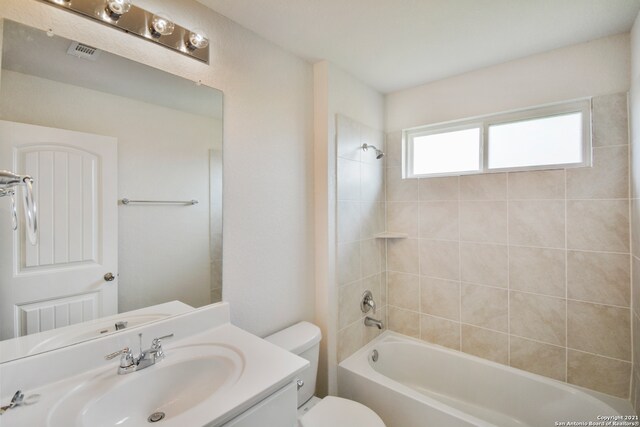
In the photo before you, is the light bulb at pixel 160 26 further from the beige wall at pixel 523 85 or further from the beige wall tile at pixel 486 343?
the beige wall tile at pixel 486 343

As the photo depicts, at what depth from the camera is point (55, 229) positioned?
1.03 m

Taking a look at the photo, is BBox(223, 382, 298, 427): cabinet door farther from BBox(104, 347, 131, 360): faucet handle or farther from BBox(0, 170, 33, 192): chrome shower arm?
BBox(0, 170, 33, 192): chrome shower arm

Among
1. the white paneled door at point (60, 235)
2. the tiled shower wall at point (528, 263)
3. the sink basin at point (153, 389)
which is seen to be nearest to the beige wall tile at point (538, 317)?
the tiled shower wall at point (528, 263)

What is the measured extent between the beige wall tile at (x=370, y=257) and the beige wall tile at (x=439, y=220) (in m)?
0.39

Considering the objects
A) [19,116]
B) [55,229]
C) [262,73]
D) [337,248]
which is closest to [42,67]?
[19,116]

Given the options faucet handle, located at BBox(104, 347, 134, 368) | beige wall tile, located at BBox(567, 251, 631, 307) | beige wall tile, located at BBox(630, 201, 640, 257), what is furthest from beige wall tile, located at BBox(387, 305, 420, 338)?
faucet handle, located at BBox(104, 347, 134, 368)

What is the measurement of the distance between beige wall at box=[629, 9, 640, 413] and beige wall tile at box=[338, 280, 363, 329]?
4.98ft

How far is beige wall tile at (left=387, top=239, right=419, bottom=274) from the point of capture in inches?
95.1

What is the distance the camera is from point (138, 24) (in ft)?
3.88

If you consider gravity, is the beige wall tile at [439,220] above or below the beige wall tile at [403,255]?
above

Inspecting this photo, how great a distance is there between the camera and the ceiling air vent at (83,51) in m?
1.06

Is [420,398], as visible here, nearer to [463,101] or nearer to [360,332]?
[360,332]

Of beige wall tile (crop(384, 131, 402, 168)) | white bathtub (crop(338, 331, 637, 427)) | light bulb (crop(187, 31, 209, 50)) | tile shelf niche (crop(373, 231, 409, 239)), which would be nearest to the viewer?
light bulb (crop(187, 31, 209, 50))

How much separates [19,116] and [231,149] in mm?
780
